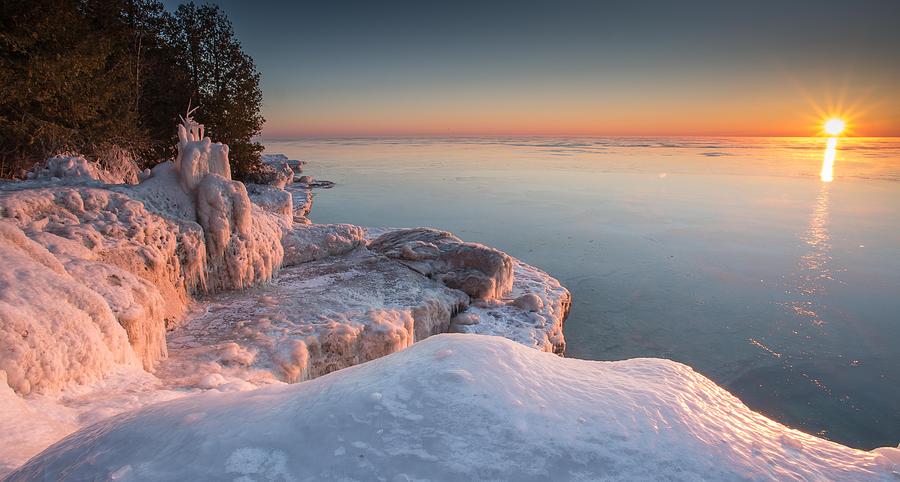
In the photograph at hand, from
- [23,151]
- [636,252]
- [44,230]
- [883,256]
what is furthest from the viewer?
[636,252]

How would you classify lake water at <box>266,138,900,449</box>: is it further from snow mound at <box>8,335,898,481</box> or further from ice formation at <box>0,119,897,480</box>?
snow mound at <box>8,335,898,481</box>

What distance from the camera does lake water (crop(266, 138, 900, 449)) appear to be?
848 cm

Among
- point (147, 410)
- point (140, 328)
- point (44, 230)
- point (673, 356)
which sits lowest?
point (673, 356)

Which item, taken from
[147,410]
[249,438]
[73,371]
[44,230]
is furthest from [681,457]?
[44,230]

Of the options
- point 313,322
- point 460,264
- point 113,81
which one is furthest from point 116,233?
point 113,81

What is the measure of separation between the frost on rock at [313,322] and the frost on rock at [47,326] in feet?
3.26

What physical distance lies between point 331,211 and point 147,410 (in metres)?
22.2

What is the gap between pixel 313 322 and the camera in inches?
281

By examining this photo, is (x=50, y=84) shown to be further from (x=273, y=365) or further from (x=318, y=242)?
(x=273, y=365)

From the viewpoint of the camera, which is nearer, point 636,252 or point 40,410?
point 40,410

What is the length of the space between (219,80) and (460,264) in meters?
17.6

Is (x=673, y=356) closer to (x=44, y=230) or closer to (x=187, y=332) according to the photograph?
(x=187, y=332)

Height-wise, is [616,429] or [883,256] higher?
[616,429]

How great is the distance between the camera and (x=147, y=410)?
251cm
